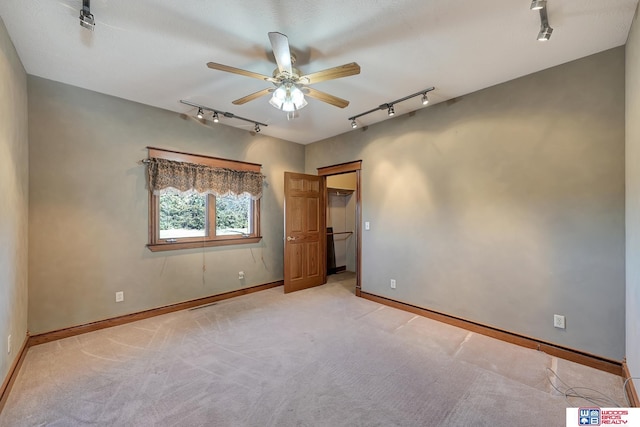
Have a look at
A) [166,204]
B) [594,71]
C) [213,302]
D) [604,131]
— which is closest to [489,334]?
[604,131]

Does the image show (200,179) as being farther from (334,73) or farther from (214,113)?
(334,73)

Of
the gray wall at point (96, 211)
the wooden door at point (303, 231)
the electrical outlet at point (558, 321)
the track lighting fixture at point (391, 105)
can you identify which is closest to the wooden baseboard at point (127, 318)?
the gray wall at point (96, 211)

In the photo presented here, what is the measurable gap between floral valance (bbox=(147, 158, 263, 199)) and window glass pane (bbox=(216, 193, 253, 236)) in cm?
16

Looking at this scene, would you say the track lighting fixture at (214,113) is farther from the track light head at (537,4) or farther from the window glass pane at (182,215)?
the track light head at (537,4)

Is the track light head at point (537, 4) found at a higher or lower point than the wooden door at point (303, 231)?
higher

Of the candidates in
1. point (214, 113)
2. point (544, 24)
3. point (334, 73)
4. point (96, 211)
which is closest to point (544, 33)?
point (544, 24)

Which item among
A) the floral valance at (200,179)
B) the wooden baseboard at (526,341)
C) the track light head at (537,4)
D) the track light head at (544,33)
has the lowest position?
the wooden baseboard at (526,341)

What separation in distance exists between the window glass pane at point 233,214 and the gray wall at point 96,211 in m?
0.52

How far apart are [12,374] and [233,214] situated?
2.80 meters

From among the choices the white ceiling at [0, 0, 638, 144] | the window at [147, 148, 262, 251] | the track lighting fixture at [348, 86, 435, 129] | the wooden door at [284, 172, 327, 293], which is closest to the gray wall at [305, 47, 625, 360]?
the white ceiling at [0, 0, 638, 144]

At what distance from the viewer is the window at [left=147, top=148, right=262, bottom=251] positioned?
138 inches

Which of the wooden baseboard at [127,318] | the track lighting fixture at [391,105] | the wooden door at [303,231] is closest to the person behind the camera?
the wooden baseboard at [127,318]

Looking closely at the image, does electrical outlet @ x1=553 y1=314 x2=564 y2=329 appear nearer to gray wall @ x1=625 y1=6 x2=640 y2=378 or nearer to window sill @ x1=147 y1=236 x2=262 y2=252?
gray wall @ x1=625 y1=6 x2=640 y2=378

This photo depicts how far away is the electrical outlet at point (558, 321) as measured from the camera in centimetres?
249
